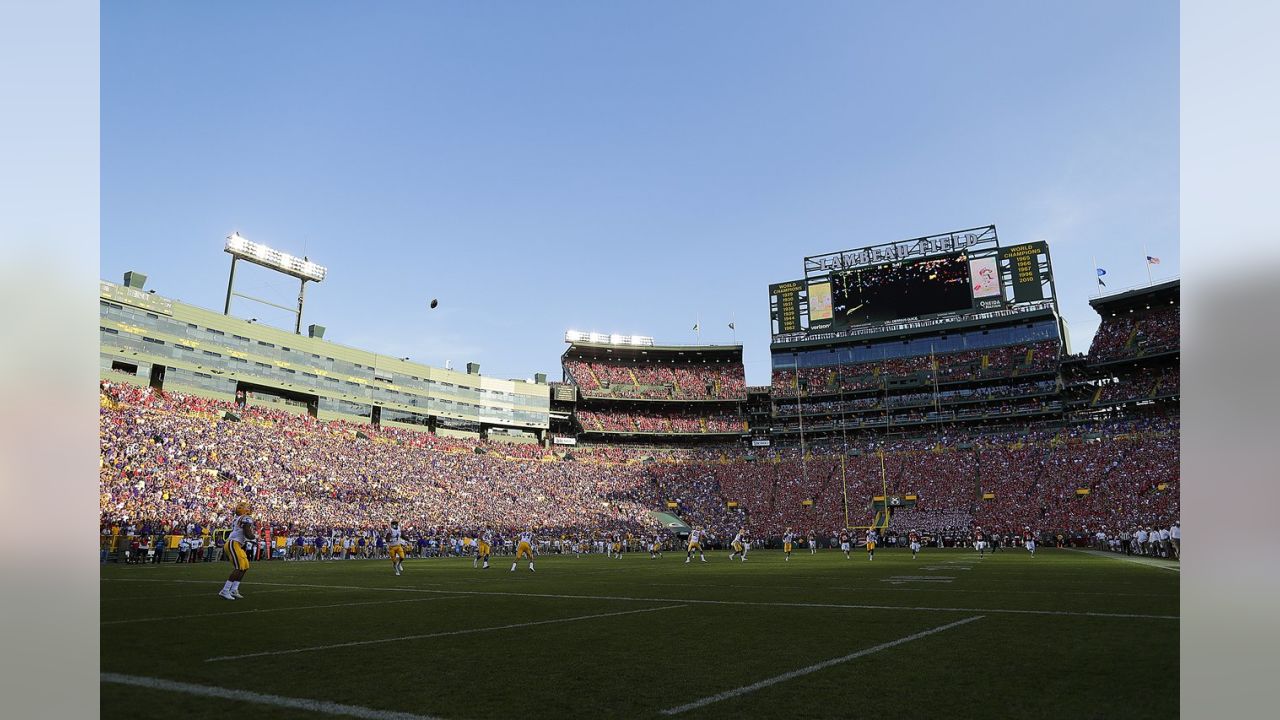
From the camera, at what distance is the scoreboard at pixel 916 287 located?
73000 millimetres

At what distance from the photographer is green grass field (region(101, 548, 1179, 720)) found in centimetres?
515

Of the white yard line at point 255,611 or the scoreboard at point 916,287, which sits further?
the scoreboard at point 916,287

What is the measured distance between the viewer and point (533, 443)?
84.9m

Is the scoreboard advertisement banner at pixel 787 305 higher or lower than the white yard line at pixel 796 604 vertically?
higher

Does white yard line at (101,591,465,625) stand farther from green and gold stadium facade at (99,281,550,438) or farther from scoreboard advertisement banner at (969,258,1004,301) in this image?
scoreboard advertisement banner at (969,258,1004,301)

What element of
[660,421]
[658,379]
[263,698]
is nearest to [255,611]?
[263,698]

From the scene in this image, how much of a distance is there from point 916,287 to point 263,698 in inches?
3052

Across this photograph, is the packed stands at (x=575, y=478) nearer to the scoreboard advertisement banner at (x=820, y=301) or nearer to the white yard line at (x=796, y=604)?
the scoreboard advertisement banner at (x=820, y=301)

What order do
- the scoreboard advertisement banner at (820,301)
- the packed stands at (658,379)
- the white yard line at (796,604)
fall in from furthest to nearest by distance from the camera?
the packed stands at (658,379)
the scoreboard advertisement banner at (820,301)
the white yard line at (796,604)

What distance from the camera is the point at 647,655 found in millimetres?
7305

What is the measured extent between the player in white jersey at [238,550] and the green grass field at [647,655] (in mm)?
358

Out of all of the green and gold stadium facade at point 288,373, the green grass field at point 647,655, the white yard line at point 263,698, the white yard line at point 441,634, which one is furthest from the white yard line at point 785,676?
the green and gold stadium facade at point 288,373
